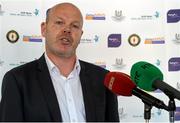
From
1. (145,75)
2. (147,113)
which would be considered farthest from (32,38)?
(147,113)

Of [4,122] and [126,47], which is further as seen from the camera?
[126,47]

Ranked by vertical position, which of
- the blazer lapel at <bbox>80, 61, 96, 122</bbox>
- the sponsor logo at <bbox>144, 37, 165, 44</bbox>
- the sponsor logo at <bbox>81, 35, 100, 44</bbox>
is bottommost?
the blazer lapel at <bbox>80, 61, 96, 122</bbox>

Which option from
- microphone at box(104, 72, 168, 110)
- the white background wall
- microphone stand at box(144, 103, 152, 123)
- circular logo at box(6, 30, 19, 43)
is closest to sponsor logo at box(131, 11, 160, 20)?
the white background wall

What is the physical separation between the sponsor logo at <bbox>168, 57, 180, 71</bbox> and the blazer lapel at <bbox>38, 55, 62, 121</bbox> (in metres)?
0.91

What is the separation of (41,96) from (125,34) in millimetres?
824

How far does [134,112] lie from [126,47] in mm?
435

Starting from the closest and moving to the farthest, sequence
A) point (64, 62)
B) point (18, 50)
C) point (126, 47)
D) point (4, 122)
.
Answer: point (4, 122)
point (64, 62)
point (18, 50)
point (126, 47)

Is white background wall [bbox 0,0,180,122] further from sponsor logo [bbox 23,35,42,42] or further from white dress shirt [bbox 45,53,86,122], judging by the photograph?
white dress shirt [bbox 45,53,86,122]

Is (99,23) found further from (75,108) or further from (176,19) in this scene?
(75,108)

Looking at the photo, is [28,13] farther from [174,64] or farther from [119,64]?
[174,64]

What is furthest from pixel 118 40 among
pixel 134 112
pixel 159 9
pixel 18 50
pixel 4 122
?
pixel 4 122

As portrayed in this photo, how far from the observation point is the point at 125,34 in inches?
83.0

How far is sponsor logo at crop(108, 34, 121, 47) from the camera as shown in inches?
82.5

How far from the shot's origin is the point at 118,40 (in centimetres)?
211
